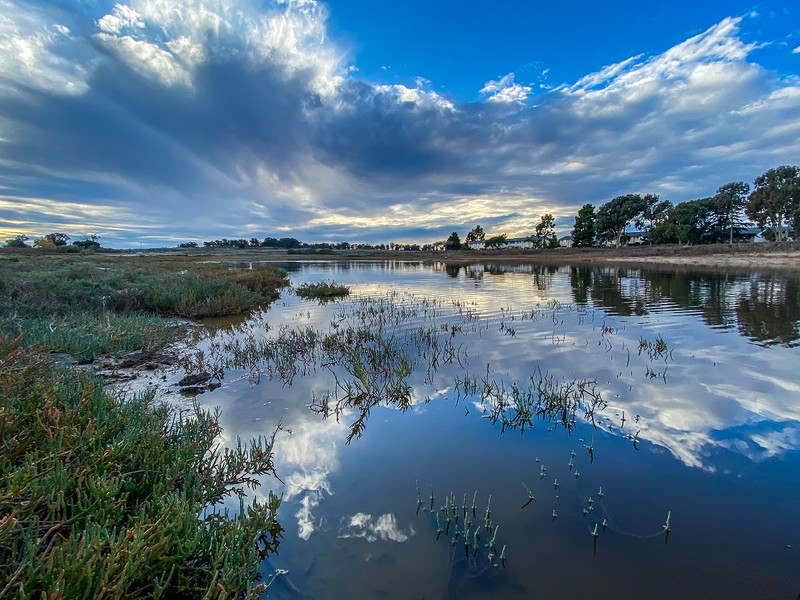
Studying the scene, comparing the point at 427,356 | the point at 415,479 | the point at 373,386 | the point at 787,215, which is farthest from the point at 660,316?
the point at 787,215

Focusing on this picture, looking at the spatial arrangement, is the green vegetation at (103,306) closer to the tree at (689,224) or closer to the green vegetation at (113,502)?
the green vegetation at (113,502)

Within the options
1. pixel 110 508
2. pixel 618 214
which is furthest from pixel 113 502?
pixel 618 214

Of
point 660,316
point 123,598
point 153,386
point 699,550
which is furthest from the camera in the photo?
point 660,316

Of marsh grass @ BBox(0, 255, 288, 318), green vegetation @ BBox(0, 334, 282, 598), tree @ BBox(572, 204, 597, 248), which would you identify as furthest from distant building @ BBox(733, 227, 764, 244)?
green vegetation @ BBox(0, 334, 282, 598)

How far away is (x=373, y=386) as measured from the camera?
8.32 meters

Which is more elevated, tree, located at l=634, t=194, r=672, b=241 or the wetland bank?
tree, located at l=634, t=194, r=672, b=241

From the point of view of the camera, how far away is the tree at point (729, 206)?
7925cm

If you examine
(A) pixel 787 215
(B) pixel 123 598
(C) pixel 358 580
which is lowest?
(C) pixel 358 580

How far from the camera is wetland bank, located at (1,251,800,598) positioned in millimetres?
3670

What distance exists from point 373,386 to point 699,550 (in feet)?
19.4

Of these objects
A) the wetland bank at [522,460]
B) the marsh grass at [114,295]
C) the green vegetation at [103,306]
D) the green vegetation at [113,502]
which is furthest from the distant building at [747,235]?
the green vegetation at [113,502]

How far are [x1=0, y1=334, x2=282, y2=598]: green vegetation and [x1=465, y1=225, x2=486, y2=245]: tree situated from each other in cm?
15894

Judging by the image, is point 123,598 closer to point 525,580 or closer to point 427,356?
→ point 525,580

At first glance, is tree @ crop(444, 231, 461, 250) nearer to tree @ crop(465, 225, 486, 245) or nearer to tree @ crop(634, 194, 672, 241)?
tree @ crop(465, 225, 486, 245)
